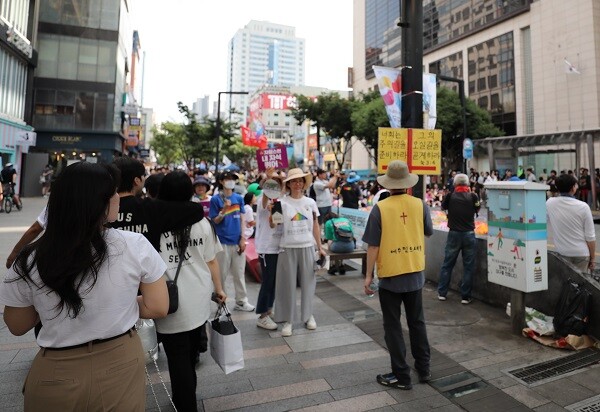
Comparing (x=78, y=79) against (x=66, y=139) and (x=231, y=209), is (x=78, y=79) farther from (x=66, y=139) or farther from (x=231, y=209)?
(x=231, y=209)

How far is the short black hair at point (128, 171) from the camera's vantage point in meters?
2.84

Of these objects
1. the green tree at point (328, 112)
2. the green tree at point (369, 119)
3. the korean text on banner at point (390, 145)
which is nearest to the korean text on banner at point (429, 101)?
the korean text on banner at point (390, 145)

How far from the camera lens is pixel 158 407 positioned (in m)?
3.07

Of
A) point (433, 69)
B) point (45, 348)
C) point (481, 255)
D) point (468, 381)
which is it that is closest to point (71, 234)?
point (45, 348)

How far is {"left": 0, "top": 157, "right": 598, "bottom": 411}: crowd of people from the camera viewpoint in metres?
1.55

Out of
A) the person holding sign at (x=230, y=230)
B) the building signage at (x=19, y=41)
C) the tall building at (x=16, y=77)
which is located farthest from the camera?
the building signage at (x=19, y=41)

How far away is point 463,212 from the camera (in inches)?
220

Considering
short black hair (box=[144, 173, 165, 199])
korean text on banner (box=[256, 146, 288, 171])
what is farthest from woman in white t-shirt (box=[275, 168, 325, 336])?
korean text on banner (box=[256, 146, 288, 171])

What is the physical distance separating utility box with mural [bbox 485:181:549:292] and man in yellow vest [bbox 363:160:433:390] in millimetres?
1597

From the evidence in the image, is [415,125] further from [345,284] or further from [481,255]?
[345,284]

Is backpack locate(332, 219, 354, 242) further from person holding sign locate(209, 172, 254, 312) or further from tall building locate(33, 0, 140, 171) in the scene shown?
tall building locate(33, 0, 140, 171)

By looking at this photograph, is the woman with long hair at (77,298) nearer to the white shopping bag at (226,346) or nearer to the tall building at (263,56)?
the white shopping bag at (226,346)

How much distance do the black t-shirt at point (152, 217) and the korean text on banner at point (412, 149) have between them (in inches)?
117

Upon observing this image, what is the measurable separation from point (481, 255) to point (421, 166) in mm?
1700
